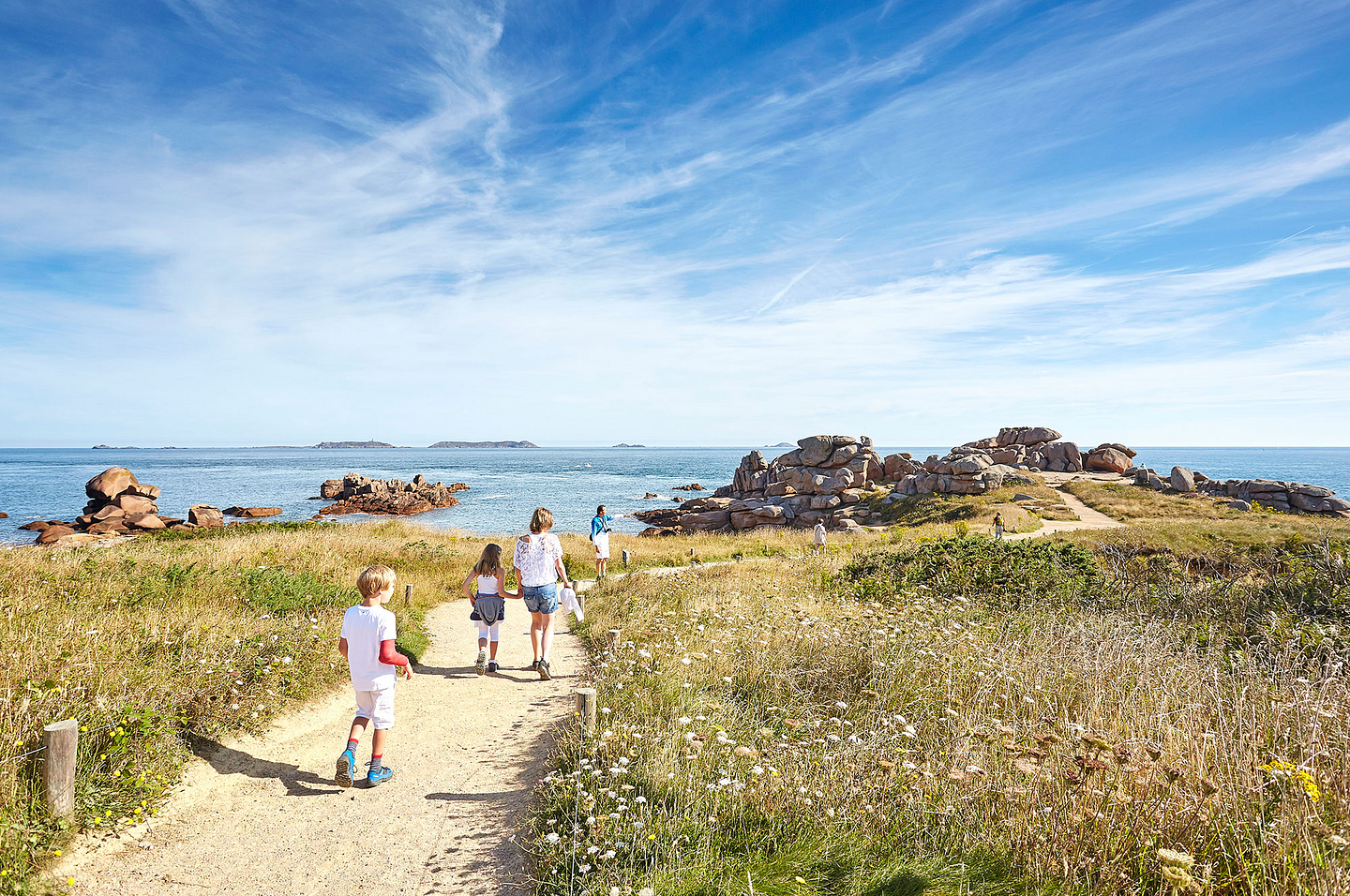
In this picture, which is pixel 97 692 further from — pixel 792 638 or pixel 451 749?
pixel 792 638

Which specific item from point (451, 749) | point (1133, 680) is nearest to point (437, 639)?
point (451, 749)

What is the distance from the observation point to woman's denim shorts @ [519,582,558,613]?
866 cm

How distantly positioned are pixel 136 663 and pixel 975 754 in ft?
26.1

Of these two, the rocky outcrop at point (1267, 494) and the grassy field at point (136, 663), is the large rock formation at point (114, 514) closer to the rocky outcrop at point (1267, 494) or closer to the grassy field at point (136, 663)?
the grassy field at point (136, 663)

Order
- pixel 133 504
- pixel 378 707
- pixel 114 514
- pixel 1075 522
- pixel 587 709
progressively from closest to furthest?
pixel 378 707
pixel 587 709
pixel 1075 522
pixel 114 514
pixel 133 504

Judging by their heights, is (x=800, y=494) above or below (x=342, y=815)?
below

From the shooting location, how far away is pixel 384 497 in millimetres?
68938

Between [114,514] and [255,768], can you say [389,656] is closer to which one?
[255,768]

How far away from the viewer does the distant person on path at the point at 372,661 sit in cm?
572

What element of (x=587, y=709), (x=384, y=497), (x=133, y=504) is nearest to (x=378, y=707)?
(x=587, y=709)

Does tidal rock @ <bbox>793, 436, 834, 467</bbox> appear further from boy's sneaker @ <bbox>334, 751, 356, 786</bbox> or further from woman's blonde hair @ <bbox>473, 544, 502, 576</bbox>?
boy's sneaker @ <bbox>334, 751, 356, 786</bbox>

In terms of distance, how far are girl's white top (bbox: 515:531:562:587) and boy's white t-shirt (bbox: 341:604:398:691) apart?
284 centimetres

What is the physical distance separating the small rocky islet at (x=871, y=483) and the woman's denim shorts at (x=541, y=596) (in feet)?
114

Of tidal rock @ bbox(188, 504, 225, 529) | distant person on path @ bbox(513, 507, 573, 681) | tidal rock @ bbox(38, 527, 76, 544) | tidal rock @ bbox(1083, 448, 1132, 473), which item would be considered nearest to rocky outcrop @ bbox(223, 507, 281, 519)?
tidal rock @ bbox(188, 504, 225, 529)
